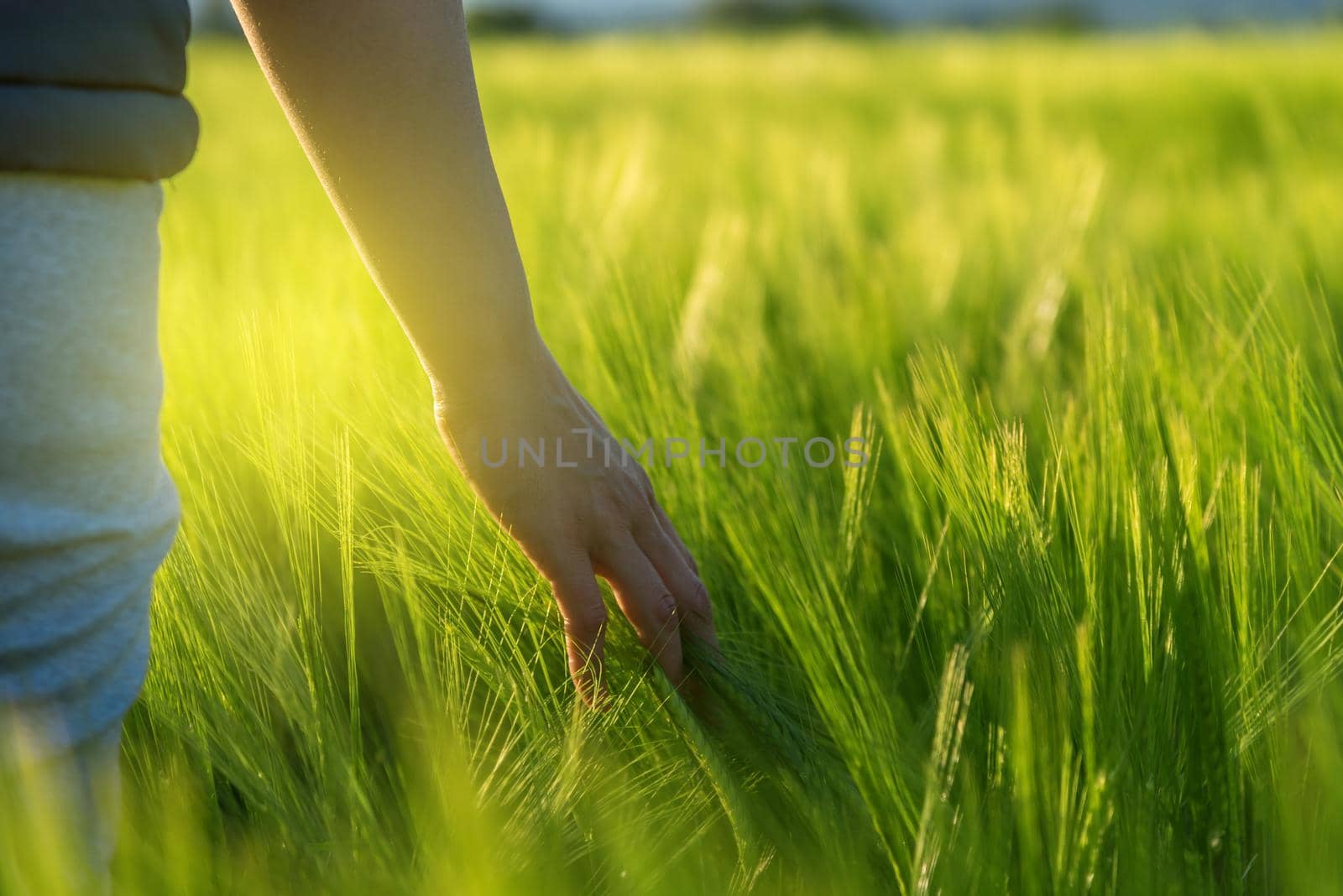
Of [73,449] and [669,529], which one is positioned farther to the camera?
[669,529]

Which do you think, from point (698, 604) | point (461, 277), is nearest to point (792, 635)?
point (698, 604)

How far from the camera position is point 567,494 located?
450 millimetres

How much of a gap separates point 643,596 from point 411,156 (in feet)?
0.68

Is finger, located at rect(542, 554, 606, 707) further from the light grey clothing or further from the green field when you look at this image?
the light grey clothing

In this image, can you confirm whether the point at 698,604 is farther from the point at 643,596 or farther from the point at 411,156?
the point at 411,156

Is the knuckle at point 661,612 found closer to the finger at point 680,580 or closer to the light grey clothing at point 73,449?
the finger at point 680,580

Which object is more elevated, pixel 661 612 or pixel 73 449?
pixel 73 449

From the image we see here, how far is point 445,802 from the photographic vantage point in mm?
390

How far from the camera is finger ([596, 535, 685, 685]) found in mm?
467

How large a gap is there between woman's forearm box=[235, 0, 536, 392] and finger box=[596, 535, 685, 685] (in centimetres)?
10

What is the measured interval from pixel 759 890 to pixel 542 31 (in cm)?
1580

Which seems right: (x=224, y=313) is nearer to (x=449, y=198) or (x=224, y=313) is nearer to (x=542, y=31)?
(x=449, y=198)

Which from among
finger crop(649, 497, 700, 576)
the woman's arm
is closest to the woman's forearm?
the woman's arm

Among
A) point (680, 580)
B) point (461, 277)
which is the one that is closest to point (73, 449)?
point (461, 277)
